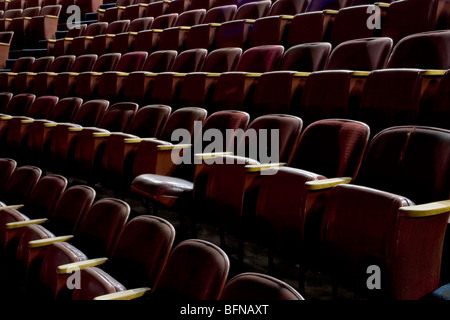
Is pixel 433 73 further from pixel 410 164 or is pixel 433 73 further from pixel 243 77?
pixel 243 77

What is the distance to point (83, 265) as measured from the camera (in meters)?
0.35

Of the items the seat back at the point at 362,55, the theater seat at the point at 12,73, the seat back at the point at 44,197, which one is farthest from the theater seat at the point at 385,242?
the theater seat at the point at 12,73

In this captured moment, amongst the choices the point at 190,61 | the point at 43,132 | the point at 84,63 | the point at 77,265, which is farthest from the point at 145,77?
the point at 77,265

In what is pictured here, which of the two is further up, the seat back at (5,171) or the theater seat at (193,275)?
the theater seat at (193,275)

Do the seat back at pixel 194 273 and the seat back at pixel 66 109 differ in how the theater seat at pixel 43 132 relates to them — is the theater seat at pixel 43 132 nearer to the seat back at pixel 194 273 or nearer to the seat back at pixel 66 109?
the seat back at pixel 66 109

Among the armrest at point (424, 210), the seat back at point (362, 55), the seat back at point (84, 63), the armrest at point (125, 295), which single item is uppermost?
the seat back at point (362, 55)

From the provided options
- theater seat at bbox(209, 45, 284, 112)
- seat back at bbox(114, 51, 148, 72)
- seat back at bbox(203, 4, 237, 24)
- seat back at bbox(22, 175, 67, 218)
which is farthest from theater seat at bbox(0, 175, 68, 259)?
seat back at bbox(203, 4, 237, 24)

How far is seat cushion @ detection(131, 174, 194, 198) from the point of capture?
1.48ft

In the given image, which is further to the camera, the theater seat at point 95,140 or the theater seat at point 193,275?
the theater seat at point 95,140

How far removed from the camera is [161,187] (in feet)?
1.49

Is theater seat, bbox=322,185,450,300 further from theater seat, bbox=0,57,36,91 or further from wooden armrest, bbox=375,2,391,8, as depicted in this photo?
theater seat, bbox=0,57,36,91

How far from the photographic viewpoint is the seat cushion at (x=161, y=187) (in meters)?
0.45

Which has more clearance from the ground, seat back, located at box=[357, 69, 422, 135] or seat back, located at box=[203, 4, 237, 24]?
seat back, located at box=[203, 4, 237, 24]
